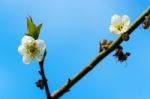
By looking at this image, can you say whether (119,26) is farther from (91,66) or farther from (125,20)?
(91,66)

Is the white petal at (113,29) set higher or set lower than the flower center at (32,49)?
higher

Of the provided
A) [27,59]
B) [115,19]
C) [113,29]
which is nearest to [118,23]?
[115,19]

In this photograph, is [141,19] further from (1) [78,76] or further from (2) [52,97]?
(2) [52,97]

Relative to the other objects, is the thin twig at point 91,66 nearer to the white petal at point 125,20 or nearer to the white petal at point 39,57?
the white petal at point 39,57

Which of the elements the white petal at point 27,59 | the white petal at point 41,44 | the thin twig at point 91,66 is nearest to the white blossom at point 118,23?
the thin twig at point 91,66

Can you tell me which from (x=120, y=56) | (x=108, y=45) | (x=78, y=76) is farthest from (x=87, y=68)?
(x=120, y=56)

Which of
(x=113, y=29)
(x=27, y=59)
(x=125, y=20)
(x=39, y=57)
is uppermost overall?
(x=125, y=20)

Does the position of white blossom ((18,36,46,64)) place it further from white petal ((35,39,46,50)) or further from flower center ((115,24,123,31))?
flower center ((115,24,123,31))
